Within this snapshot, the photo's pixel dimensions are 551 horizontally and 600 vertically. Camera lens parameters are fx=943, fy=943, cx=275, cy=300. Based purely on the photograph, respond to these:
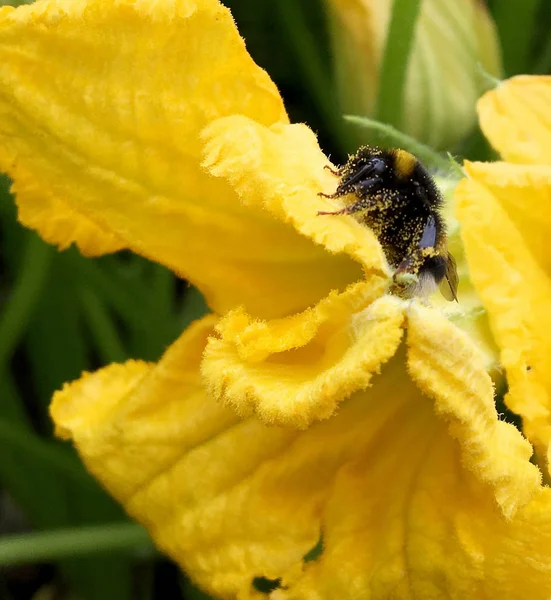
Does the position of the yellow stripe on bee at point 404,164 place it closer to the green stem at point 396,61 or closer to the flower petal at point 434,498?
the flower petal at point 434,498

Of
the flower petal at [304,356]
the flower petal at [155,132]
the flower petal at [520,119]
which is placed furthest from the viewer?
the flower petal at [520,119]

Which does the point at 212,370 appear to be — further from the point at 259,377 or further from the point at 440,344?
the point at 440,344

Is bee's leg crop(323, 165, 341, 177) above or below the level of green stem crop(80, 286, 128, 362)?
above

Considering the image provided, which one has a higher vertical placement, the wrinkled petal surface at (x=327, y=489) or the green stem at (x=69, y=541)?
the wrinkled petal surface at (x=327, y=489)

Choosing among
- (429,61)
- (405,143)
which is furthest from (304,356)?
(429,61)

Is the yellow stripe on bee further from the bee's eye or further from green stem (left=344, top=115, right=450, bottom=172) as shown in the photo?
green stem (left=344, top=115, right=450, bottom=172)

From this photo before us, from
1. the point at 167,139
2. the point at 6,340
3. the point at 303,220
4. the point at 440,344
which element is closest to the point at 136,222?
the point at 167,139

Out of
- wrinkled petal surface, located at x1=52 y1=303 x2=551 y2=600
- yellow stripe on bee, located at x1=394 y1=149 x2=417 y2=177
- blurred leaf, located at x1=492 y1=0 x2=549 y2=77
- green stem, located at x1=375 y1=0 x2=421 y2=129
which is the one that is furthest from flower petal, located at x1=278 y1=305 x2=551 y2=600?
blurred leaf, located at x1=492 y1=0 x2=549 y2=77

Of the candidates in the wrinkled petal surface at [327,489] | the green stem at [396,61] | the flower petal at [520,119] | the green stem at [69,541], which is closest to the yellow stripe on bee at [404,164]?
the wrinkled petal surface at [327,489]
